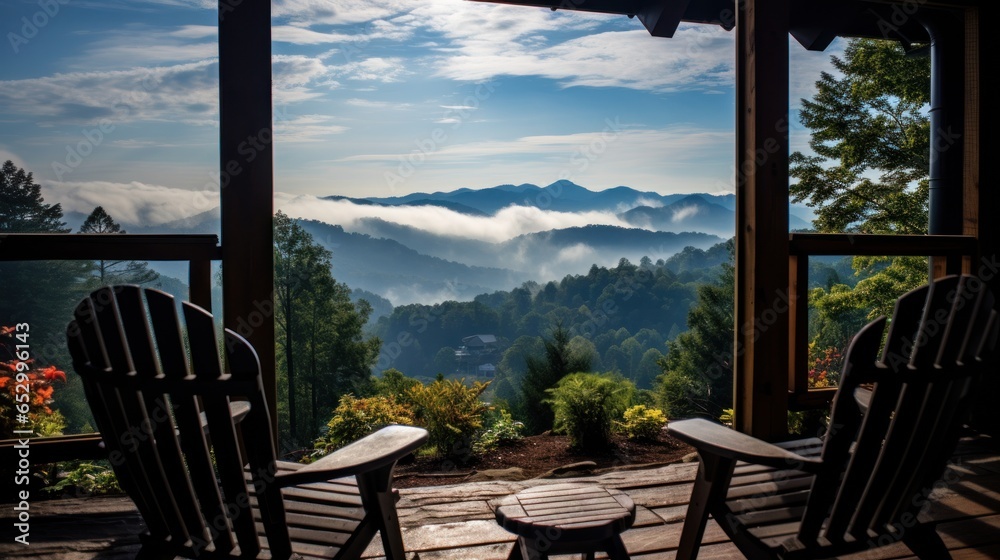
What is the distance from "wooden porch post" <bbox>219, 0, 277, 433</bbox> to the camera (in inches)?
92.0

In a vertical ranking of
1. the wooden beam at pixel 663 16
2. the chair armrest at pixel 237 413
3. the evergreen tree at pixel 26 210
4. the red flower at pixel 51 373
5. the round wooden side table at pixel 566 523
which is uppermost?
the wooden beam at pixel 663 16

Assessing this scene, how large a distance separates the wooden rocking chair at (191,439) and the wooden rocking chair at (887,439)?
32.1 inches

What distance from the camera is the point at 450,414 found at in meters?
3.71

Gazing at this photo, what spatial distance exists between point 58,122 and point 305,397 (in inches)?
332

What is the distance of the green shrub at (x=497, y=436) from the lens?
12.5 ft

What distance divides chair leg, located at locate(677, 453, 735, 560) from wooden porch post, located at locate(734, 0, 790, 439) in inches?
60.6

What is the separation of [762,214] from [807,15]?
1.85 meters

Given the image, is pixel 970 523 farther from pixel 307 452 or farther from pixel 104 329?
pixel 307 452

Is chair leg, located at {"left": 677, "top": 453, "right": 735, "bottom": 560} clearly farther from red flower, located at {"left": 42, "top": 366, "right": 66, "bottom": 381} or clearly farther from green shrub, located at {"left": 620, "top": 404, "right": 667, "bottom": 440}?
red flower, located at {"left": 42, "top": 366, "right": 66, "bottom": 381}

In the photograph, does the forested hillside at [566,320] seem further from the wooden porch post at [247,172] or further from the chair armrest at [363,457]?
the chair armrest at [363,457]

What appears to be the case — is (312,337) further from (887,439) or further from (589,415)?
(887,439)

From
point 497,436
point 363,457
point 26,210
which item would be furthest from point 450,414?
point 26,210

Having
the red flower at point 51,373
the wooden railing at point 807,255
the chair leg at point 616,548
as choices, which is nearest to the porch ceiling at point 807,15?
the wooden railing at point 807,255

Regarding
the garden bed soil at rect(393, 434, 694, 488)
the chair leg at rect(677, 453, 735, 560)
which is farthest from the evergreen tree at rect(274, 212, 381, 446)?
→ the chair leg at rect(677, 453, 735, 560)
